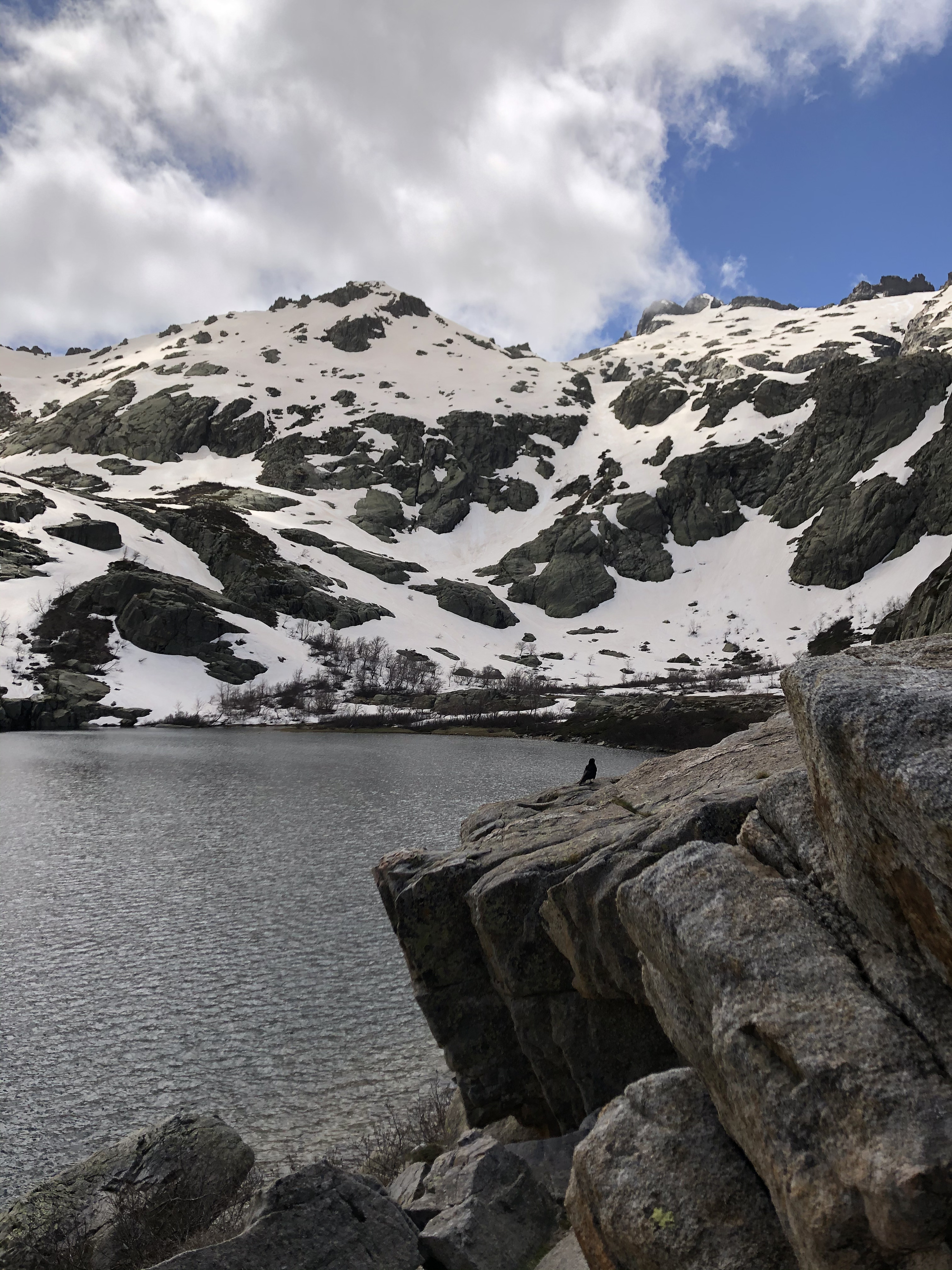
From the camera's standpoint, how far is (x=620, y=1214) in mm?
6363

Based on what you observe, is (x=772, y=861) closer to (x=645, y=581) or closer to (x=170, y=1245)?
(x=170, y=1245)

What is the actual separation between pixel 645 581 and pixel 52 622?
121 meters

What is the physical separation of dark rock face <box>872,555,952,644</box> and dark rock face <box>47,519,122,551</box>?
133830 mm

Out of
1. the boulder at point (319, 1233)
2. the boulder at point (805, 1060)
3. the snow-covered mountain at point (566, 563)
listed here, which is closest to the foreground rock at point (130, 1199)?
the boulder at point (319, 1233)

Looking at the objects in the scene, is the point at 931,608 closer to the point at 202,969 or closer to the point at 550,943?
the point at 550,943

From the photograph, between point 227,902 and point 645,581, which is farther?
point 645,581

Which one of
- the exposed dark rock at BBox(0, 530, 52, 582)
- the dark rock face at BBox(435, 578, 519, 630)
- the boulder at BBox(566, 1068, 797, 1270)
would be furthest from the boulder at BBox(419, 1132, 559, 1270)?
the dark rock face at BBox(435, 578, 519, 630)

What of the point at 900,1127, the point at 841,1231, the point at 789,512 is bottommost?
the point at 841,1231

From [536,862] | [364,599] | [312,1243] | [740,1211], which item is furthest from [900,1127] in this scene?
[364,599]

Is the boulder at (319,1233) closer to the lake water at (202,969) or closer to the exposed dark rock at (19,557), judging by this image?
the lake water at (202,969)

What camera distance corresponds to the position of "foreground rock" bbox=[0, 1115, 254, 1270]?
984 centimetres

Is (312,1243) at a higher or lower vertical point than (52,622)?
lower

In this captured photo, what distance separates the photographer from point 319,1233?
805 cm

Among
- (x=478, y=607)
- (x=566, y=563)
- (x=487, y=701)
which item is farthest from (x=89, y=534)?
(x=566, y=563)
